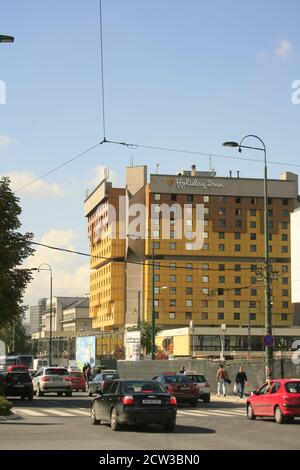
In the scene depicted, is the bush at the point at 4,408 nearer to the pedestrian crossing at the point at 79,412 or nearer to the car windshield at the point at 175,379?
the pedestrian crossing at the point at 79,412

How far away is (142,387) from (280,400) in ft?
17.4

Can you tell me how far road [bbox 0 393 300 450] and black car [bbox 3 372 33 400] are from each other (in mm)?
12708

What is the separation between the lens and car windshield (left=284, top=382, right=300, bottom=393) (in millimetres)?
23862

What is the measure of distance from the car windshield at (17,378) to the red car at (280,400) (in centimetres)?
1740

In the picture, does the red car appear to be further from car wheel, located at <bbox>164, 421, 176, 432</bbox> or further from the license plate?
the license plate

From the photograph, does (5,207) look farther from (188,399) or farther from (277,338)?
(277,338)

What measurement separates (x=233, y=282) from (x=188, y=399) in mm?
120732

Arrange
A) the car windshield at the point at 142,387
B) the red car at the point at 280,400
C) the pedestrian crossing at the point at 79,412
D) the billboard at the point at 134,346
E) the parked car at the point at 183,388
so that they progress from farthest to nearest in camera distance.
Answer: the billboard at the point at 134,346
the parked car at the point at 183,388
the pedestrian crossing at the point at 79,412
the red car at the point at 280,400
the car windshield at the point at 142,387

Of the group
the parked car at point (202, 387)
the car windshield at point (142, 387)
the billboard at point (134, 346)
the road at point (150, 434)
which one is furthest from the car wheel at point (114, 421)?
the billboard at point (134, 346)

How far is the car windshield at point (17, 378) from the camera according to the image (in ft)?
131

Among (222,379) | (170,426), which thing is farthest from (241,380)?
(170,426)

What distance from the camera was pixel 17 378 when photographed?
4012cm

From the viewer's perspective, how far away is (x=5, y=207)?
3756cm

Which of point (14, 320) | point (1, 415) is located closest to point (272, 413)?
point (1, 415)
